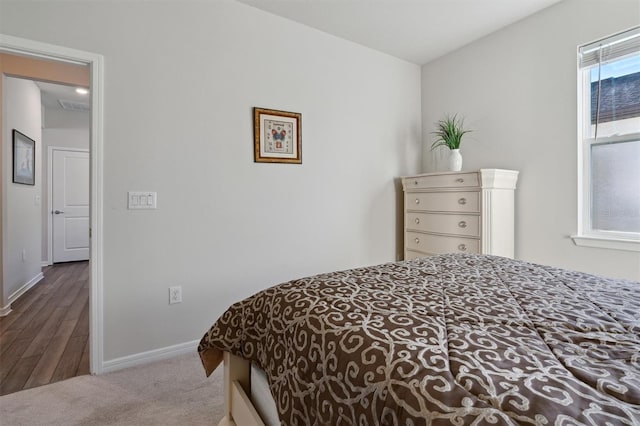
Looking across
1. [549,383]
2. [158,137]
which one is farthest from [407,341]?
[158,137]

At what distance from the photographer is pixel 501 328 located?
2.66ft

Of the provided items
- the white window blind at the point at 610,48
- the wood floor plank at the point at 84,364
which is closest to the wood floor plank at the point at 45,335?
the wood floor plank at the point at 84,364

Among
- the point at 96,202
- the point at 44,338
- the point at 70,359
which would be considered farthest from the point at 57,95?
the point at 70,359

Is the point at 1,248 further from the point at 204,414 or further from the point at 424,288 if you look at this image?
the point at 424,288

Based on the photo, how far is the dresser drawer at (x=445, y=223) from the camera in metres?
2.57

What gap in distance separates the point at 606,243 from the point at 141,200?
320 cm

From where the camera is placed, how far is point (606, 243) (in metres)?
2.22

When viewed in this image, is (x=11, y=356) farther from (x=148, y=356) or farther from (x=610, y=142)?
(x=610, y=142)

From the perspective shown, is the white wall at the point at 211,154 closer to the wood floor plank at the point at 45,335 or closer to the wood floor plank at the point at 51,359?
the wood floor plank at the point at 51,359

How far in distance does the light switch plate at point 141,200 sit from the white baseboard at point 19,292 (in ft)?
6.76

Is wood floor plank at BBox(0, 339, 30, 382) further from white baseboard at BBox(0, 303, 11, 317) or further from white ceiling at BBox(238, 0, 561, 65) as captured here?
white ceiling at BBox(238, 0, 561, 65)

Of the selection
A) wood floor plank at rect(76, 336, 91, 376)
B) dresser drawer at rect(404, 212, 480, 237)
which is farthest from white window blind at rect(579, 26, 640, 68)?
wood floor plank at rect(76, 336, 91, 376)

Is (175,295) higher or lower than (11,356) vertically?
higher

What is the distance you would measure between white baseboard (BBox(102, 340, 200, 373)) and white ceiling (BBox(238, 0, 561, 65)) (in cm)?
258
